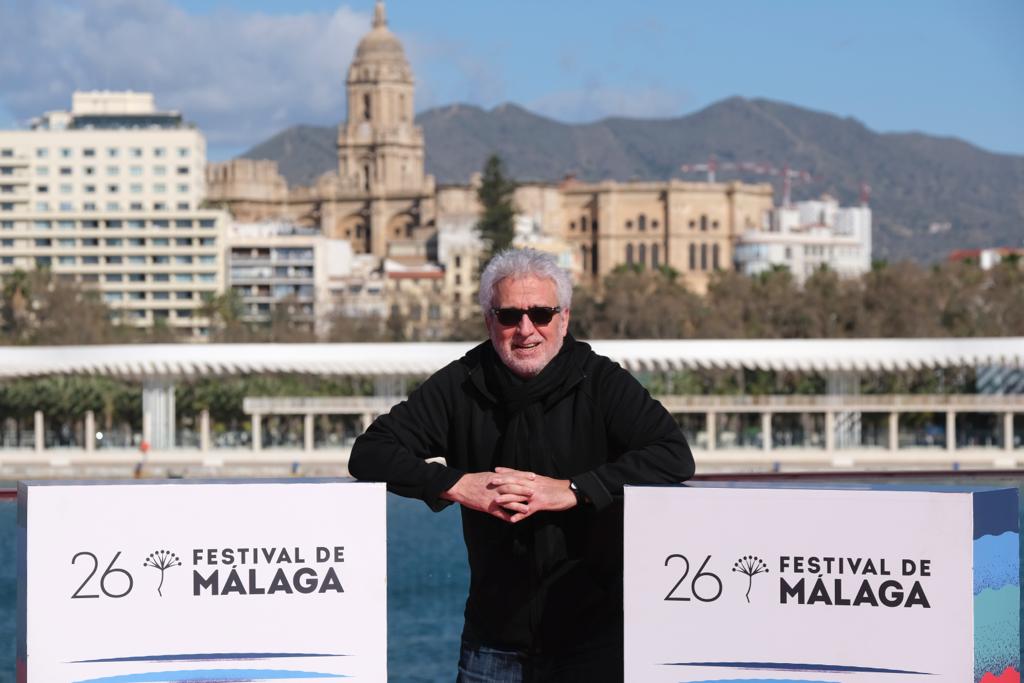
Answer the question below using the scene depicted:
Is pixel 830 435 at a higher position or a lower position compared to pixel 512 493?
lower

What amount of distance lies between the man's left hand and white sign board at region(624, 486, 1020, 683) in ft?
0.65

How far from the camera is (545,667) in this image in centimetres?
562

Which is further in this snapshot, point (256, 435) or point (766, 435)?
point (256, 435)

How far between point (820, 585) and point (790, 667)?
Result: 257mm

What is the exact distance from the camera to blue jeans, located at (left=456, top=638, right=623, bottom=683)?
5.59m

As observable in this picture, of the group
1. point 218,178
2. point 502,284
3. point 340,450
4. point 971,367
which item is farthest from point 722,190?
point 502,284

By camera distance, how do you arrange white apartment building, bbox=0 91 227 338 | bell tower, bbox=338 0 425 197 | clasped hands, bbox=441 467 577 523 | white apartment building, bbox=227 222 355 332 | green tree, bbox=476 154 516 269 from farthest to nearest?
1. bell tower, bbox=338 0 425 197
2. white apartment building, bbox=227 222 355 332
3. white apartment building, bbox=0 91 227 338
4. green tree, bbox=476 154 516 269
5. clasped hands, bbox=441 467 577 523

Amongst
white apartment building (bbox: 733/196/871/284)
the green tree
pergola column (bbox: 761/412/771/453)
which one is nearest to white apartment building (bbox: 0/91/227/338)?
the green tree

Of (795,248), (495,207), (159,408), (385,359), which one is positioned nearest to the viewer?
(385,359)

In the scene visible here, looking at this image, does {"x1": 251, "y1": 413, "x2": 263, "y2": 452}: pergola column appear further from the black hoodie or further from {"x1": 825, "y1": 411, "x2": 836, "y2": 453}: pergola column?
the black hoodie

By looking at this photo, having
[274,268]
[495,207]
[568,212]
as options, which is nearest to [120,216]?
[274,268]

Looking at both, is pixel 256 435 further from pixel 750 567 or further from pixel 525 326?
pixel 750 567

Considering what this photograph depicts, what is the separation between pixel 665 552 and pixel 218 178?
563ft

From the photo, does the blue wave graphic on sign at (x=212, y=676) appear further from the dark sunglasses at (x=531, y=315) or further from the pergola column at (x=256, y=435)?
the pergola column at (x=256, y=435)
